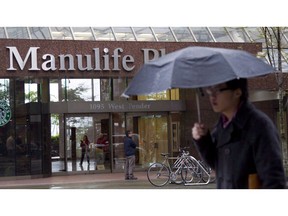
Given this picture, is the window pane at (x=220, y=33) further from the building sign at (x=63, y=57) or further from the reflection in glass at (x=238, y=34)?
the building sign at (x=63, y=57)

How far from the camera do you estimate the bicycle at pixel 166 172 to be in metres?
8.86

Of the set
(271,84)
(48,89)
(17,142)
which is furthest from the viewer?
(17,142)

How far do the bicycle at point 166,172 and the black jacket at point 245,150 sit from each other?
5.16 meters

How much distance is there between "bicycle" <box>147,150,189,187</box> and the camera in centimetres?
886

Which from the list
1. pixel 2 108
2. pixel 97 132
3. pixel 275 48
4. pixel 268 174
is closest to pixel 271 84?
pixel 275 48

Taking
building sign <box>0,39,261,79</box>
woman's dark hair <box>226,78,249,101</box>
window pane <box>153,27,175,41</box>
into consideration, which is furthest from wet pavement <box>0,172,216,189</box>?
woman's dark hair <box>226,78,249,101</box>

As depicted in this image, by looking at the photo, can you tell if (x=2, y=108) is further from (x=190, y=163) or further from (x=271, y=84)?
(x=271, y=84)

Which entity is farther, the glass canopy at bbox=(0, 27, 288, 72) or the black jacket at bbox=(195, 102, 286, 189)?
the glass canopy at bbox=(0, 27, 288, 72)

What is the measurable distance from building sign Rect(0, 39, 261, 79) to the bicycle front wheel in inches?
69.4

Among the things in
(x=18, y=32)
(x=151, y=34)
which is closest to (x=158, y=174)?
(x=151, y=34)

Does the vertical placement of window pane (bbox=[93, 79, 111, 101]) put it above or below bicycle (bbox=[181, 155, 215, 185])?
above

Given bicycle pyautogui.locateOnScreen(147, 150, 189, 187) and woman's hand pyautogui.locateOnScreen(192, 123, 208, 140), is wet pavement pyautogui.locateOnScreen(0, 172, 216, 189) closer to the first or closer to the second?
bicycle pyautogui.locateOnScreen(147, 150, 189, 187)

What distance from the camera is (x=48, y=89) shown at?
970cm
